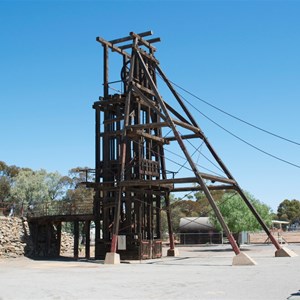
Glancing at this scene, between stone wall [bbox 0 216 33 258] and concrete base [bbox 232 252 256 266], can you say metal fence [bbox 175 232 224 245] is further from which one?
concrete base [bbox 232 252 256 266]

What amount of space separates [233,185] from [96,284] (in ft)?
51.6

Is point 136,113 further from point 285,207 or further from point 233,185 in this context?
point 285,207

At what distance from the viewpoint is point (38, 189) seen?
7244 centimetres

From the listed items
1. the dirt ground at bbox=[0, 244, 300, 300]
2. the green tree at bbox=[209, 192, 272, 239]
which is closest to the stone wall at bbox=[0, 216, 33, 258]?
the dirt ground at bbox=[0, 244, 300, 300]

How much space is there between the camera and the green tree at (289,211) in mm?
149500

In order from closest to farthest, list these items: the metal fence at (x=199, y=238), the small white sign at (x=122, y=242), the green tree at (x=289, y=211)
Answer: the small white sign at (x=122, y=242) → the metal fence at (x=199, y=238) → the green tree at (x=289, y=211)

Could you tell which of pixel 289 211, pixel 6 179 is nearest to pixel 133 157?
pixel 6 179

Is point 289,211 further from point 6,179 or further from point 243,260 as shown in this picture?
point 243,260

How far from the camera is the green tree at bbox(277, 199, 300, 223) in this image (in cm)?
14950

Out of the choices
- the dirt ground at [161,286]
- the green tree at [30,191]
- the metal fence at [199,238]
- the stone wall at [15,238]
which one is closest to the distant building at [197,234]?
the metal fence at [199,238]

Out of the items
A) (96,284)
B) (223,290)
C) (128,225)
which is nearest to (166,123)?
(128,225)

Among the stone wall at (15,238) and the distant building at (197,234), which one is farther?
the distant building at (197,234)

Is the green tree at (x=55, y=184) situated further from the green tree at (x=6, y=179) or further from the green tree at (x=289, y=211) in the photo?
the green tree at (x=289, y=211)

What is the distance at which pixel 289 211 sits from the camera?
5969 inches
